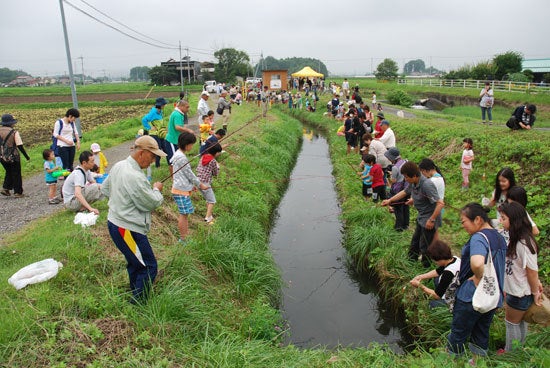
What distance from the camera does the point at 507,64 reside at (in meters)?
34.9

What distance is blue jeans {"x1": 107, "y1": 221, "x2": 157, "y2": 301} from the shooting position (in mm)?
4105

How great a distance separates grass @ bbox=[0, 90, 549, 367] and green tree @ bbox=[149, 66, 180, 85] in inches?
2139

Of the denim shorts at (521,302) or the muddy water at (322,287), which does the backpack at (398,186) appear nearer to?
the muddy water at (322,287)

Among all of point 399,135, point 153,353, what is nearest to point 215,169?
point 153,353

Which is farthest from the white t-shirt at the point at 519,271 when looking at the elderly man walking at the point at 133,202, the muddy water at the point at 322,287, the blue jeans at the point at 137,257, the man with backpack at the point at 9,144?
the man with backpack at the point at 9,144

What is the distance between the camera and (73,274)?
471 cm

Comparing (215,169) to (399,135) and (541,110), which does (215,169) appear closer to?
(399,135)

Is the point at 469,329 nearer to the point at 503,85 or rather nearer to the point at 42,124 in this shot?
the point at 42,124

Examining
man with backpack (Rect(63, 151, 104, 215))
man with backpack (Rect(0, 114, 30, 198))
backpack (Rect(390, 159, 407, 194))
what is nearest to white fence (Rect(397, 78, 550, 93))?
backpack (Rect(390, 159, 407, 194))

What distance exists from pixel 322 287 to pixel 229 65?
6070cm

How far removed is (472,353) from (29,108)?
40.4 meters

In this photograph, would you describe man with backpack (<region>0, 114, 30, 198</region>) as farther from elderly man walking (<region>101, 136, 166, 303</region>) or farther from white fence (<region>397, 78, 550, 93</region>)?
white fence (<region>397, 78, 550, 93</region>)

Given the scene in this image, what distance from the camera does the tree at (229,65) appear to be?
62.2 m

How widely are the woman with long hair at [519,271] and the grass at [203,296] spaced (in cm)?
22
